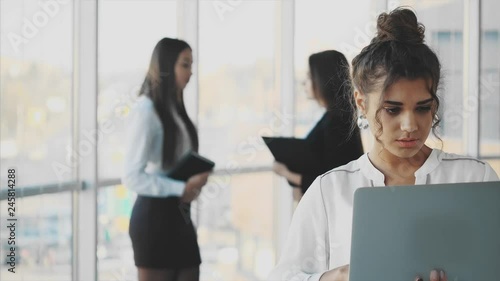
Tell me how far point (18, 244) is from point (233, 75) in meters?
1.96

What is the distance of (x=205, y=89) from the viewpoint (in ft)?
13.6

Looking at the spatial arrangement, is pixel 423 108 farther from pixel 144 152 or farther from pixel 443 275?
pixel 144 152

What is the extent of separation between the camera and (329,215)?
1484 millimetres

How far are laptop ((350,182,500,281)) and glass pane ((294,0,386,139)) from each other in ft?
11.3

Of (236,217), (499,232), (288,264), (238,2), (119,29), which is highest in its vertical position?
(238,2)

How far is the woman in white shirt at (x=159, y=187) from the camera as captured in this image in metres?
3.05

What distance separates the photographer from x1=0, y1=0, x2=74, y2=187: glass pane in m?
2.57

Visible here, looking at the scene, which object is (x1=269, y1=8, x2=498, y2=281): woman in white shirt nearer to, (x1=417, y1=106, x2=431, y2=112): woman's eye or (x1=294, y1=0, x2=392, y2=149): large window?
(x1=417, y1=106, x2=431, y2=112): woman's eye

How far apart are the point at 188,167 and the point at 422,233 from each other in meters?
2.14

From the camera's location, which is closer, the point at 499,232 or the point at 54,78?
the point at 499,232

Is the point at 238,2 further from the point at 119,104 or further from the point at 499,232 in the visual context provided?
the point at 499,232

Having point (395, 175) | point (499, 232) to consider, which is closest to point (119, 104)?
point (395, 175)

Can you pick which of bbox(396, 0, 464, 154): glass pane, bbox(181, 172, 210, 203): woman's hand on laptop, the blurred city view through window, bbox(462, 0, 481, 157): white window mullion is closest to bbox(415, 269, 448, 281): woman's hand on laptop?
the blurred city view through window

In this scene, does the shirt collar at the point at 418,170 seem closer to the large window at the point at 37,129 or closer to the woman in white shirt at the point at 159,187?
the large window at the point at 37,129
